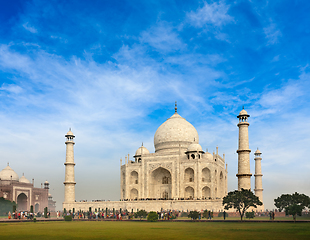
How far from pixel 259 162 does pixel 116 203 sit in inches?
841

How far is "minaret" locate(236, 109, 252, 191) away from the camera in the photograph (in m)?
34.8

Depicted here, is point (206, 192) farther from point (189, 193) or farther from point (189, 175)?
point (189, 175)

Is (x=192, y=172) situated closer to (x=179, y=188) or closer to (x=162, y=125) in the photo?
(x=179, y=188)

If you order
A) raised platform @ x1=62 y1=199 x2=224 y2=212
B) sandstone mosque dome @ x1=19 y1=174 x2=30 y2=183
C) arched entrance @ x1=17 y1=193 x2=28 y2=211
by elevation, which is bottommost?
arched entrance @ x1=17 y1=193 x2=28 y2=211

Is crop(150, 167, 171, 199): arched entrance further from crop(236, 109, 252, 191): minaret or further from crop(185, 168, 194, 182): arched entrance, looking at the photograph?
crop(236, 109, 252, 191): minaret

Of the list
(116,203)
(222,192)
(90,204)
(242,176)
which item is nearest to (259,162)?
(222,192)

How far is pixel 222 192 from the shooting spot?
47188 millimetres

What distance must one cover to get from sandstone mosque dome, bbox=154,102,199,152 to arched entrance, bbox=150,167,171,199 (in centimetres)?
381

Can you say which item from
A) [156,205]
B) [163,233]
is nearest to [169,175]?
[156,205]

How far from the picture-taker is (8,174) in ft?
179

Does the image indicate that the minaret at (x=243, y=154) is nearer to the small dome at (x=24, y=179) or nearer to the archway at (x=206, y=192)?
the archway at (x=206, y=192)

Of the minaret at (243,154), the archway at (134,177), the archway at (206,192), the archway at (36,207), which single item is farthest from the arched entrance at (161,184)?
the archway at (36,207)

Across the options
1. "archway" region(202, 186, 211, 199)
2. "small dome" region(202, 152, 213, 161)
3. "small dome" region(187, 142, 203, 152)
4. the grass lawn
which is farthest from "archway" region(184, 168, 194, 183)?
the grass lawn

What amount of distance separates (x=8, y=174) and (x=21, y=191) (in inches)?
147
